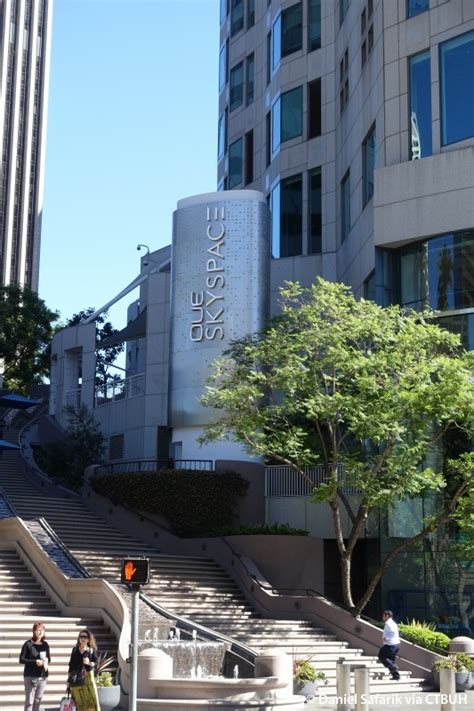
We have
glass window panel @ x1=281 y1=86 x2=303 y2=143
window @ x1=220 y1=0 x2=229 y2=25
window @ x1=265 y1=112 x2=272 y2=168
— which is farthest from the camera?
window @ x1=220 y1=0 x2=229 y2=25

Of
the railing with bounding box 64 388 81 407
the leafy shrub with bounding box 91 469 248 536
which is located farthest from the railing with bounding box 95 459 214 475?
the railing with bounding box 64 388 81 407

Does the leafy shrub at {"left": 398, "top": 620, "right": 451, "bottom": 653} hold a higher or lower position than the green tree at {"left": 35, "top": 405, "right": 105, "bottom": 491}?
lower

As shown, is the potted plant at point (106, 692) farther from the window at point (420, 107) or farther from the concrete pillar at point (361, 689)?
the window at point (420, 107)

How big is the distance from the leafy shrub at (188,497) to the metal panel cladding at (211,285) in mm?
2776

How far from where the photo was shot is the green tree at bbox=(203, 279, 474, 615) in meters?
26.7

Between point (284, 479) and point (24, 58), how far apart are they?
359 ft

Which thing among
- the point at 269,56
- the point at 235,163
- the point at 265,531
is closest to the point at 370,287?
the point at 265,531

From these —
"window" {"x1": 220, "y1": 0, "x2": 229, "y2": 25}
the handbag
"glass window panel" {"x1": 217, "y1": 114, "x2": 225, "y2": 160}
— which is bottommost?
the handbag

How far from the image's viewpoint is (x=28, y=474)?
139 ft

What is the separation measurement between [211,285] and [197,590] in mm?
12088

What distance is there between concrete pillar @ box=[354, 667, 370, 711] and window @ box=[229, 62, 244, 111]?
1531 inches

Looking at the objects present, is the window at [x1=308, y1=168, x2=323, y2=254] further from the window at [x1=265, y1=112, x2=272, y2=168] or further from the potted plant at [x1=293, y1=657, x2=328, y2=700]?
the potted plant at [x1=293, y1=657, x2=328, y2=700]

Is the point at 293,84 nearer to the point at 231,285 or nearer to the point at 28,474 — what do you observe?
the point at 231,285

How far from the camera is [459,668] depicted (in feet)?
78.9
